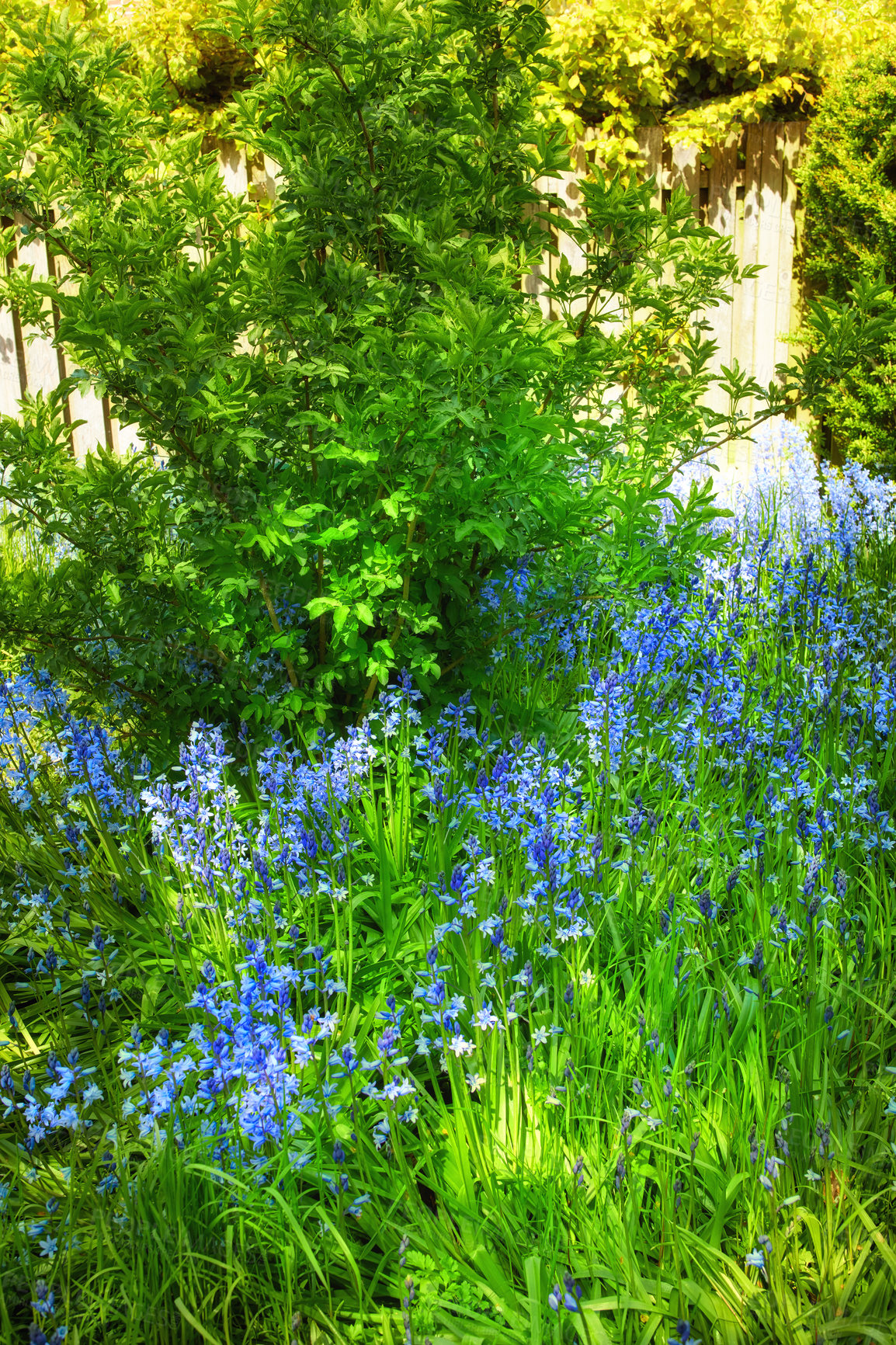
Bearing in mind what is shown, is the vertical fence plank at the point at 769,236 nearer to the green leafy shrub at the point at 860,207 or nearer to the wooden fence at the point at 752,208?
the wooden fence at the point at 752,208

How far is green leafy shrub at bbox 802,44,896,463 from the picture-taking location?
6.39m

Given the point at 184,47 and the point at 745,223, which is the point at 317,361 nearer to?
the point at 745,223

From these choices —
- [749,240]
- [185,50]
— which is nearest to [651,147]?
[749,240]

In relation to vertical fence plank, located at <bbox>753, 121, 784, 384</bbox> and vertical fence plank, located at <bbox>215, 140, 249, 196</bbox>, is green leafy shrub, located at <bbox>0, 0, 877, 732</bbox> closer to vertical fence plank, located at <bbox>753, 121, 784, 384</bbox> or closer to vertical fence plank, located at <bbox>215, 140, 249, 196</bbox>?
vertical fence plank, located at <bbox>215, 140, 249, 196</bbox>

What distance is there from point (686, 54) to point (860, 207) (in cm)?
163

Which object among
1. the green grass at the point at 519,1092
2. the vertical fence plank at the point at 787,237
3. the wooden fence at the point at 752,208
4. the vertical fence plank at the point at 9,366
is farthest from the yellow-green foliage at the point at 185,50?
the green grass at the point at 519,1092

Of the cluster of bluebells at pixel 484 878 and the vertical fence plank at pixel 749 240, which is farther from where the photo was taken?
the vertical fence plank at pixel 749 240

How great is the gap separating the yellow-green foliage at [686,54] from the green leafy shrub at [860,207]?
1.32ft

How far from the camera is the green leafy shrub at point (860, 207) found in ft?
21.0

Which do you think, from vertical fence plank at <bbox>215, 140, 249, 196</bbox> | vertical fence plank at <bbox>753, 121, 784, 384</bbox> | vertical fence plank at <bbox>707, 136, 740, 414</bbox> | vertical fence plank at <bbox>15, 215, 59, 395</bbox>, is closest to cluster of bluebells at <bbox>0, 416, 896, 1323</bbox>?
vertical fence plank at <bbox>15, 215, 59, 395</bbox>

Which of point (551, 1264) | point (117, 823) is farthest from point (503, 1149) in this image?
A: point (117, 823)

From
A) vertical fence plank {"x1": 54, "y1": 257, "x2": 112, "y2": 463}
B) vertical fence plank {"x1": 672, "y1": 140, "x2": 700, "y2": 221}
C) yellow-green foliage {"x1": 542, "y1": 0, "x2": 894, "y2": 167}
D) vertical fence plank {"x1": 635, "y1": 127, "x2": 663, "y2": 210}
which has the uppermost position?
yellow-green foliage {"x1": 542, "y1": 0, "x2": 894, "y2": 167}

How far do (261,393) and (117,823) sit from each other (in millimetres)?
1324

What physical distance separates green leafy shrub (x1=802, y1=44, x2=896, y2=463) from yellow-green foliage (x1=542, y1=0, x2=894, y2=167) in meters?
0.40
